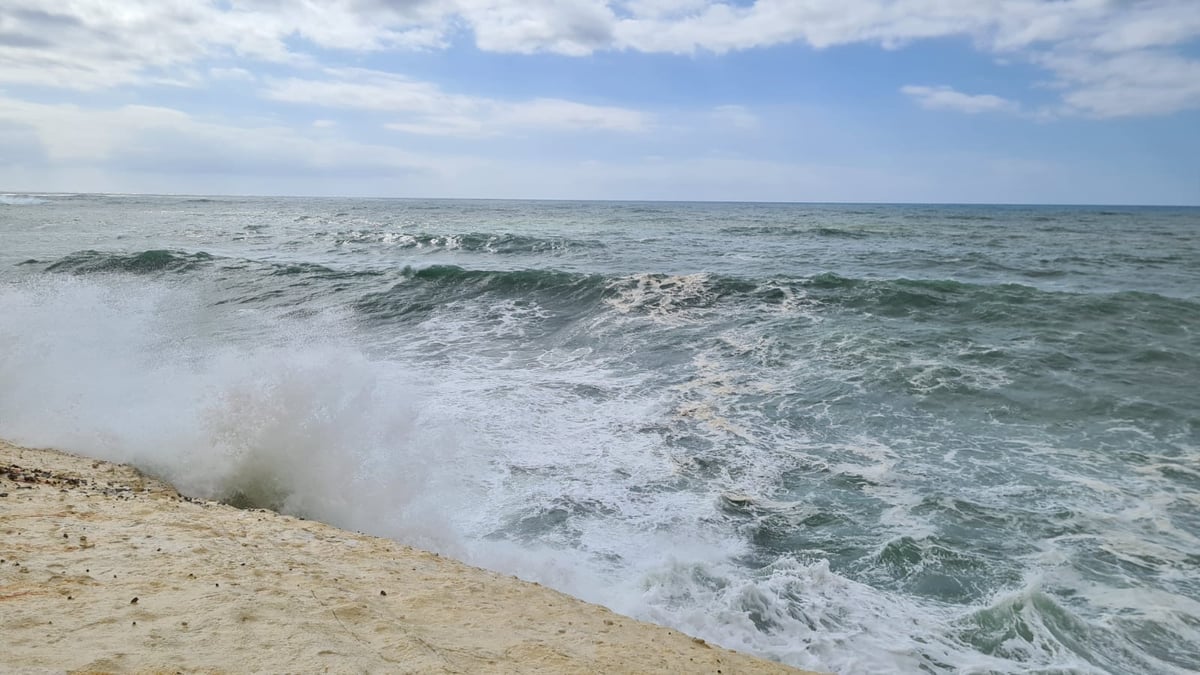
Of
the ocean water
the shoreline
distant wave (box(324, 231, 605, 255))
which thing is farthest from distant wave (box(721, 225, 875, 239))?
the shoreline

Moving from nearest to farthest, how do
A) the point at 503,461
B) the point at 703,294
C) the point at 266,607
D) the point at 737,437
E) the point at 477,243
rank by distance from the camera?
the point at 266,607 < the point at 503,461 < the point at 737,437 < the point at 703,294 < the point at 477,243

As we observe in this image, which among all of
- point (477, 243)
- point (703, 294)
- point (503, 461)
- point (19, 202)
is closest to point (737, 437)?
point (503, 461)

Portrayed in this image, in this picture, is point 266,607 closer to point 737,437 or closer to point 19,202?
point 737,437

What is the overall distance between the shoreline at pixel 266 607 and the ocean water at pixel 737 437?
33.3 inches

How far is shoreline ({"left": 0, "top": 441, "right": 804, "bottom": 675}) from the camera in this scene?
2.88 metres

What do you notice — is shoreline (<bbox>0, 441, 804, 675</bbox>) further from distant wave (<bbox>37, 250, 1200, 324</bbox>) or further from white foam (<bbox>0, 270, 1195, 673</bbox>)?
distant wave (<bbox>37, 250, 1200, 324</bbox>)

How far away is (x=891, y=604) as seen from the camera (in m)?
4.77

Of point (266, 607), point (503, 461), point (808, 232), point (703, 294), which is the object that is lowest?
point (503, 461)

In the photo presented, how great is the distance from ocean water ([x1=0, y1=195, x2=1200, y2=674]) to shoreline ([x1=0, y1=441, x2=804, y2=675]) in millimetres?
845

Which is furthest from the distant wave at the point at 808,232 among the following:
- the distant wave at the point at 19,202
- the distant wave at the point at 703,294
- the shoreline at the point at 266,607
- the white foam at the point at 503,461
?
the distant wave at the point at 19,202

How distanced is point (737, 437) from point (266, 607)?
19.3 ft

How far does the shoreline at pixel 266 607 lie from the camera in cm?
288

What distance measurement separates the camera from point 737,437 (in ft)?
26.8

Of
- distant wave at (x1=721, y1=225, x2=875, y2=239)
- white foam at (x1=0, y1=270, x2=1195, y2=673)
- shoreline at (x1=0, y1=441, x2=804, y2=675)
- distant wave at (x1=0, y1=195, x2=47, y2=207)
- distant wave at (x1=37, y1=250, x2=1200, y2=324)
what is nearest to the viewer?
shoreline at (x1=0, y1=441, x2=804, y2=675)
